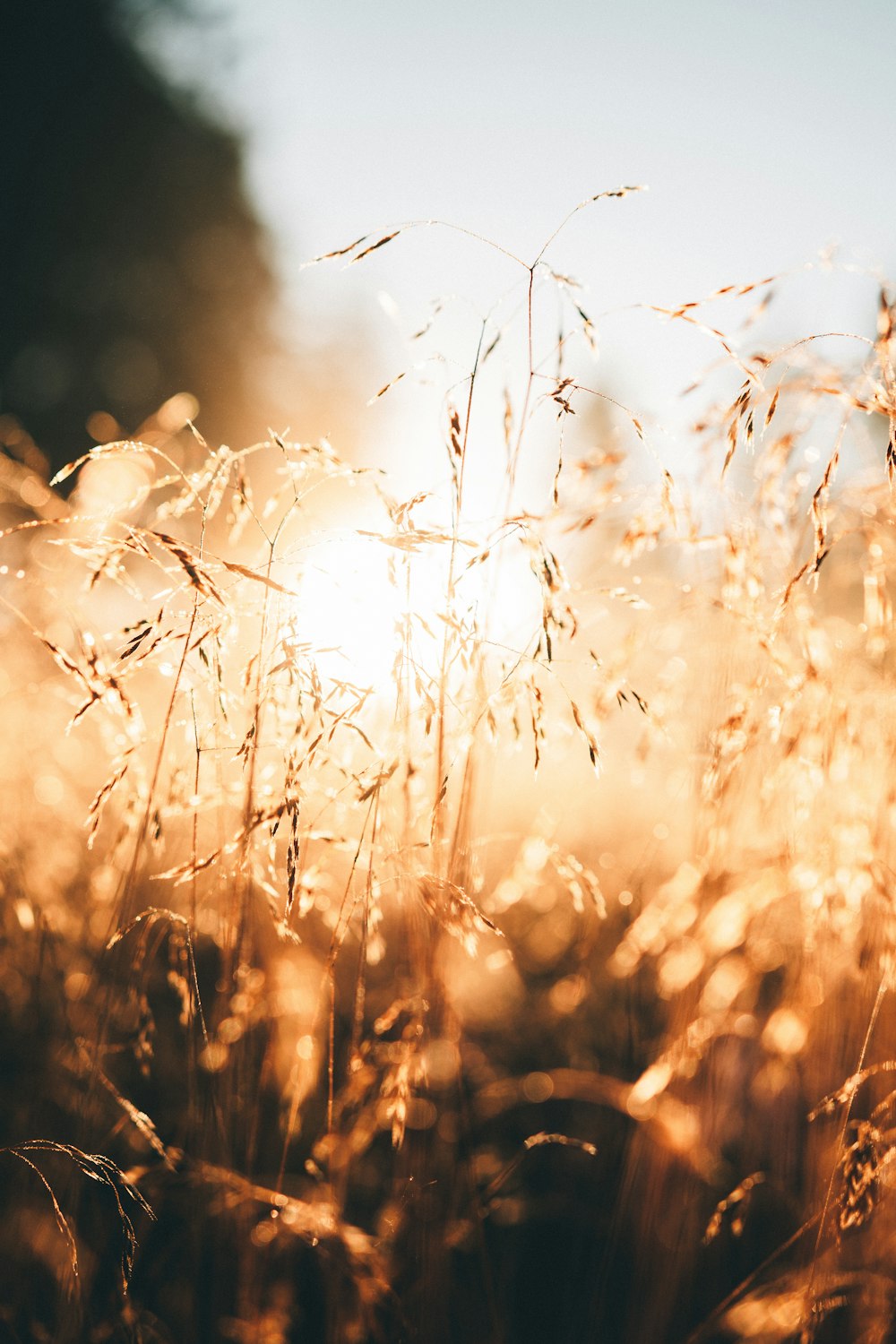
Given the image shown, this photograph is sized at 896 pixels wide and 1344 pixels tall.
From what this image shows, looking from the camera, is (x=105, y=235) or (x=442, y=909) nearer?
(x=442, y=909)

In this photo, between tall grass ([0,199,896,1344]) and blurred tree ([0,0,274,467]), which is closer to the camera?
tall grass ([0,199,896,1344])

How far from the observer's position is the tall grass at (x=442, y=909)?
32.1 inches

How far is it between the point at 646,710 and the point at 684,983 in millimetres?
472

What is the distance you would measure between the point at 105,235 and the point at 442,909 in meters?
11.0

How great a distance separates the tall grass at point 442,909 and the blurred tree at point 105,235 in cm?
891

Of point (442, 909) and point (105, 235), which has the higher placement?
point (105, 235)

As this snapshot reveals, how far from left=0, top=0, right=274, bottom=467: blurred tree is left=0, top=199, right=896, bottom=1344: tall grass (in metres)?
8.91

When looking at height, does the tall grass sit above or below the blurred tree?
below

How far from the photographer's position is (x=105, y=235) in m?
9.10

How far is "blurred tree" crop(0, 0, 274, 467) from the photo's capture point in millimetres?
8711

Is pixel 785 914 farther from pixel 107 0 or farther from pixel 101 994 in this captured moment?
pixel 107 0

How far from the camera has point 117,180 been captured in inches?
371

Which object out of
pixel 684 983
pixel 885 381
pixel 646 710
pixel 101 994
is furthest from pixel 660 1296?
pixel 885 381

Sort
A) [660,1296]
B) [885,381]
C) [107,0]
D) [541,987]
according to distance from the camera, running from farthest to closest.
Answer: [107,0], [541,987], [660,1296], [885,381]
